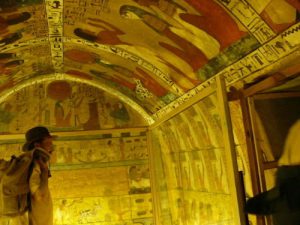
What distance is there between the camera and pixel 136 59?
529cm

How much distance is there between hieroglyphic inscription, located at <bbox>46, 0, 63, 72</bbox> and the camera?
4.07m

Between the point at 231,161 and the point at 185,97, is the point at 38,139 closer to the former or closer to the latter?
the point at 231,161

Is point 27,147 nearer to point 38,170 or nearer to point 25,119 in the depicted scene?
Result: point 38,170

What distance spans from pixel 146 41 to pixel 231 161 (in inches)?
86.0

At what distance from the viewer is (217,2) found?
3.14 m

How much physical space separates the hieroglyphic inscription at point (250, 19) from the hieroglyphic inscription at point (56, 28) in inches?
75.8

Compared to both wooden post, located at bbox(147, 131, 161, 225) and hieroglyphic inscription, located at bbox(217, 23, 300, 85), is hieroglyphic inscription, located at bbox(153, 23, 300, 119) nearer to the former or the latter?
hieroglyphic inscription, located at bbox(217, 23, 300, 85)

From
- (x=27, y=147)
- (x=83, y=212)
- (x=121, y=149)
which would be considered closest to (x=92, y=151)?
(x=121, y=149)

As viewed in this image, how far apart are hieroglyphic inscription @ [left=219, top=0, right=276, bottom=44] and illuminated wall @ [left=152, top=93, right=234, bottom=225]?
2.27ft

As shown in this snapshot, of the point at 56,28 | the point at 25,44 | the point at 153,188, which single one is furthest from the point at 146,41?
the point at 153,188

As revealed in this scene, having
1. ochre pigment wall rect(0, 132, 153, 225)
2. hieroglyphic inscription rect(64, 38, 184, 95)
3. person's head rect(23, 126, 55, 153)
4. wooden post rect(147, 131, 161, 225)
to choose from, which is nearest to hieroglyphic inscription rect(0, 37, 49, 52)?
hieroglyphic inscription rect(64, 38, 184, 95)

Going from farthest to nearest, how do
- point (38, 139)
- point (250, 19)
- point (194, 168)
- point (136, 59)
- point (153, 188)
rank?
1. point (153, 188)
2. point (136, 59)
3. point (194, 168)
4. point (38, 139)
5. point (250, 19)

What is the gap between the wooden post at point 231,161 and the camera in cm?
285

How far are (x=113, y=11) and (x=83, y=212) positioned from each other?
4066 millimetres
